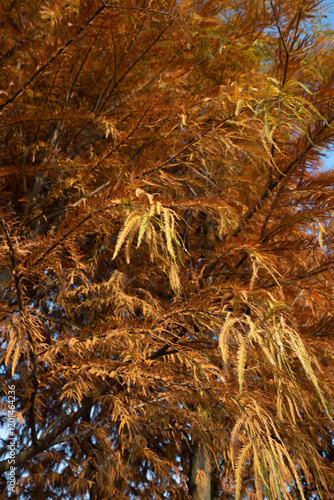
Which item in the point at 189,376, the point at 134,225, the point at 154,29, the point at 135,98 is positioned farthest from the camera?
the point at 154,29

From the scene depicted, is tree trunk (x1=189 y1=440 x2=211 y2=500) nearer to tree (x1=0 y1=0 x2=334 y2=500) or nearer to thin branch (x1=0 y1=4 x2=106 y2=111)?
tree (x1=0 y1=0 x2=334 y2=500)

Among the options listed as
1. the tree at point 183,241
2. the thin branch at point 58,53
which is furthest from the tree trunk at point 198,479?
the thin branch at point 58,53

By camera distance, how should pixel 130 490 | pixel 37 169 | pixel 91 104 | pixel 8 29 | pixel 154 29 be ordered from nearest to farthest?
1. pixel 37 169
2. pixel 8 29
3. pixel 154 29
4. pixel 91 104
5. pixel 130 490

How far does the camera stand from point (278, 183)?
A: 1604 millimetres

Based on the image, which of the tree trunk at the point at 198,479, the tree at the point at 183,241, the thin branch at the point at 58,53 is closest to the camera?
the tree at the point at 183,241

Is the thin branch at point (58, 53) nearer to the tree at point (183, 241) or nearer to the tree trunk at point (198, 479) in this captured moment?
the tree at point (183, 241)

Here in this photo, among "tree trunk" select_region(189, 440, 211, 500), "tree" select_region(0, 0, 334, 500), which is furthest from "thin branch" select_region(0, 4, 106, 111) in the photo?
"tree trunk" select_region(189, 440, 211, 500)

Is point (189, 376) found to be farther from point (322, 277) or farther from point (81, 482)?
point (81, 482)

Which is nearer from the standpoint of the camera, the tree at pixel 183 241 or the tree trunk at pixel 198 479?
the tree at pixel 183 241

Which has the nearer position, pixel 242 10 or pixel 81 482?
pixel 242 10

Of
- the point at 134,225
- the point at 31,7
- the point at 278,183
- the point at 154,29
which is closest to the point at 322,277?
the point at 278,183

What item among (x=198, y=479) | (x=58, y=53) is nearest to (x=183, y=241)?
(x=58, y=53)

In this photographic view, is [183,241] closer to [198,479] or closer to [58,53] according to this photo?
[58,53]

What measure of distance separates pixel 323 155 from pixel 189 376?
1.17 meters
